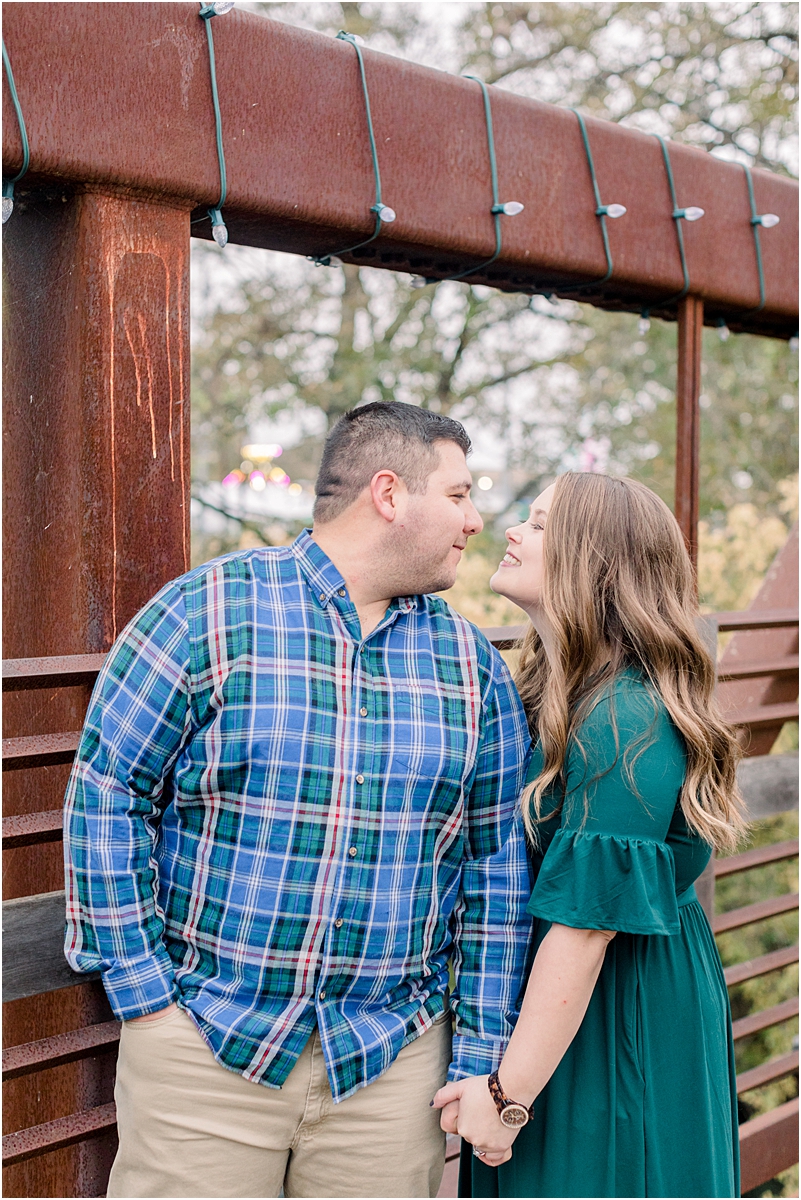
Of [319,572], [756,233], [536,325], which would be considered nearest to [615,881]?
[319,572]

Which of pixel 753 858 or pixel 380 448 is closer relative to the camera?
pixel 380 448

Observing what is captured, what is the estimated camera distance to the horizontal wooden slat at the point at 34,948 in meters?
1.62

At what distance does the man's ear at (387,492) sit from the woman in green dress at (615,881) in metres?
0.27

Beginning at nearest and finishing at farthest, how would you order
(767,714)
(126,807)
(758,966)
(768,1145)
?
(126,807) → (768,1145) → (758,966) → (767,714)

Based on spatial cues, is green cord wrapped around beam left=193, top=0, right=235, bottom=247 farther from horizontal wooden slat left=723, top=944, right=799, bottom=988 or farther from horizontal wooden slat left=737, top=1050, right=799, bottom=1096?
horizontal wooden slat left=737, top=1050, right=799, bottom=1096

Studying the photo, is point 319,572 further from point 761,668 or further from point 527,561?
point 761,668

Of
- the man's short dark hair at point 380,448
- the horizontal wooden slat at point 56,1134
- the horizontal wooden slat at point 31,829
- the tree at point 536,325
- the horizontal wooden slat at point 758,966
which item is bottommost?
the horizontal wooden slat at point 758,966

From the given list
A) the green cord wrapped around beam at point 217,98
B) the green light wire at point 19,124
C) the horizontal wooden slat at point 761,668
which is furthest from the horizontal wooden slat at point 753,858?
the green light wire at point 19,124

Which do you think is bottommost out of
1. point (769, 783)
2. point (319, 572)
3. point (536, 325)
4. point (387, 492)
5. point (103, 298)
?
point (769, 783)

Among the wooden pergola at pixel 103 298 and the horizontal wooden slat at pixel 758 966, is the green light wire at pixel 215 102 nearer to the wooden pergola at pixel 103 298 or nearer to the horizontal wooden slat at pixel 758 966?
the wooden pergola at pixel 103 298

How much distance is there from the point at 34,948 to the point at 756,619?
6.74 ft

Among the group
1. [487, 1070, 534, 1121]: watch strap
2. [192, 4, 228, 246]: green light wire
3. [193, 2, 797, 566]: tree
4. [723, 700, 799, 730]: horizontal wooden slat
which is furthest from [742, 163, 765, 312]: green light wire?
[193, 2, 797, 566]: tree

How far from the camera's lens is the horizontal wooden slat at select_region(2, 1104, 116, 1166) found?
1.66m

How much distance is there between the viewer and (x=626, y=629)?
5.69 ft
